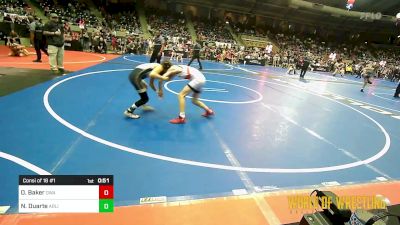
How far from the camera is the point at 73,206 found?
2184 millimetres

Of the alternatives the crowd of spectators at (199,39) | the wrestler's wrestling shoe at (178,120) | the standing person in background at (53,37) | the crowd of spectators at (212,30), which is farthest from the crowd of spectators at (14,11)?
the wrestler's wrestling shoe at (178,120)

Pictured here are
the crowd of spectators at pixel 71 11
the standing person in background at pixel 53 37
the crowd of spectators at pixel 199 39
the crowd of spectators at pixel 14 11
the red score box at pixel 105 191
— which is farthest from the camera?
the crowd of spectators at pixel 71 11

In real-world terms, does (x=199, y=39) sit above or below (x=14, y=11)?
below

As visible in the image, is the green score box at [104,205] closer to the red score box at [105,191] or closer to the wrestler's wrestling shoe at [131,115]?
the red score box at [105,191]

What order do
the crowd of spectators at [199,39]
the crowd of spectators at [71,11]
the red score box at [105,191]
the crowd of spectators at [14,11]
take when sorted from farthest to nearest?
1. the crowd of spectators at [71,11]
2. the crowd of spectators at [199,39]
3. the crowd of spectators at [14,11]
4. the red score box at [105,191]

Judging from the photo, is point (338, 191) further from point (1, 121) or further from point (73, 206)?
point (1, 121)

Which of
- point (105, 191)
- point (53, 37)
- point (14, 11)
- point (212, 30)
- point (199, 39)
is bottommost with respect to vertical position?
point (105, 191)

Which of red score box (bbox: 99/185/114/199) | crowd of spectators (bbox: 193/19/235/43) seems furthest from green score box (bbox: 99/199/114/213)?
crowd of spectators (bbox: 193/19/235/43)

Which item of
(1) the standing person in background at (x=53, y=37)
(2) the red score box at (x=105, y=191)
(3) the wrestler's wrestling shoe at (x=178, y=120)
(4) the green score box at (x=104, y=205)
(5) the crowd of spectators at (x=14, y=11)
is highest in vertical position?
(5) the crowd of spectators at (x=14, y=11)

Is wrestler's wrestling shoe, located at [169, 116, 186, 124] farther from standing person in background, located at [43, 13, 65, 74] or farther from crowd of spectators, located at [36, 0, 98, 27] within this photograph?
crowd of spectators, located at [36, 0, 98, 27]

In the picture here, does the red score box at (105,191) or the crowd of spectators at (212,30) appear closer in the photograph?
the red score box at (105,191)

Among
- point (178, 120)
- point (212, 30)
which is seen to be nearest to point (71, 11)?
point (212, 30)

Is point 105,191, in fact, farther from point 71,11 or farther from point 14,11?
point 71,11

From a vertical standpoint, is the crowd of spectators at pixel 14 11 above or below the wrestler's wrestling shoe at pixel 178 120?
above
